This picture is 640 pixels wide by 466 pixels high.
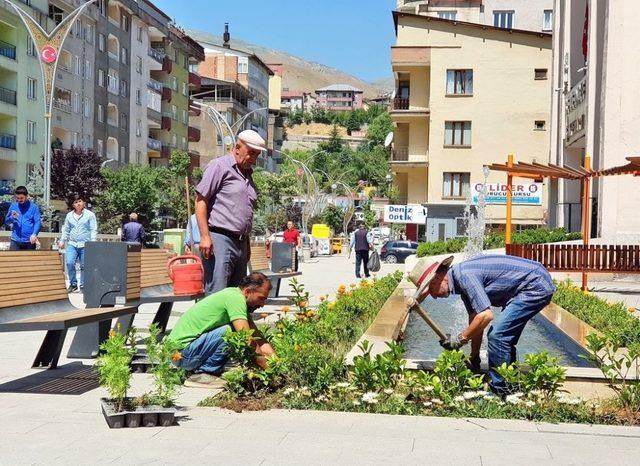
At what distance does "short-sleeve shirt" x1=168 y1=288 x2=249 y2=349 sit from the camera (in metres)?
7.66

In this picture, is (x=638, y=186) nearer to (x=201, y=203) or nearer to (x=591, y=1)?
(x=591, y=1)

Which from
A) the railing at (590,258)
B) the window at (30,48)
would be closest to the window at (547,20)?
the window at (30,48)

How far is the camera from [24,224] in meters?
17.4

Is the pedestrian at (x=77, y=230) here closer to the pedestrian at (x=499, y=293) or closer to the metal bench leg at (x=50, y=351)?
the metal bench leg at (x=50, y=351)

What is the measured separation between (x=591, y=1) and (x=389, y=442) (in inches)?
1049

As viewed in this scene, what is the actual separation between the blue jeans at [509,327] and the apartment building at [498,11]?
64.1m

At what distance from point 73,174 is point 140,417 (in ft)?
163

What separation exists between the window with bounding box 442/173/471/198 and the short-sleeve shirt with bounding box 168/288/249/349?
50.8m

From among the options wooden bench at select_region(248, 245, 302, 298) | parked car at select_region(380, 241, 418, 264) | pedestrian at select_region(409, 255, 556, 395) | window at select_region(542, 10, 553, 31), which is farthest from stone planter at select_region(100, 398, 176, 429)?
window at select_region(542, 10, 553, 31)

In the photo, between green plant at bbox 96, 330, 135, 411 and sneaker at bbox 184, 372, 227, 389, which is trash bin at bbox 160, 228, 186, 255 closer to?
sneaker at bbox 184, 372, 227, 389

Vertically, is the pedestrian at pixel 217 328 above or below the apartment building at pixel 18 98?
below

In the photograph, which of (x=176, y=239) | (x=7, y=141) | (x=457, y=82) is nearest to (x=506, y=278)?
(x=176, y=239)

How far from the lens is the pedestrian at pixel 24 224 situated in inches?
683

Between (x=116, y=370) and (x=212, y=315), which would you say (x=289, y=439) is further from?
(x=212, y=315)
